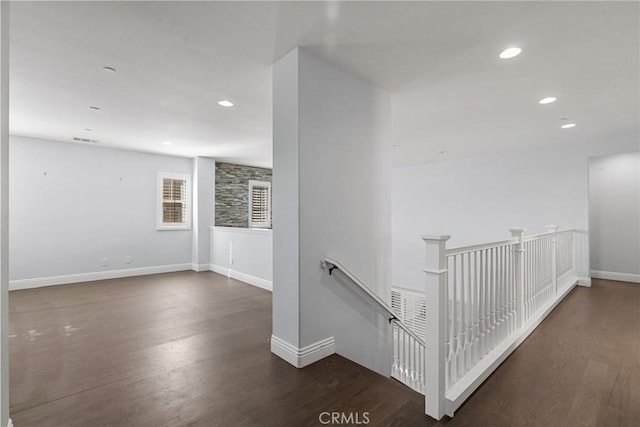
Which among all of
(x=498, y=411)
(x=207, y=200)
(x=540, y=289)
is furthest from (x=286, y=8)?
(x=207, y=200)

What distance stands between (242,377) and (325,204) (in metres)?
1.55

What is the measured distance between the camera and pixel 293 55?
99.0 inches

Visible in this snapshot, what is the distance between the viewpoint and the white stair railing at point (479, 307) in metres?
1.92

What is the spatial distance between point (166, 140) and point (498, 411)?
577 cm

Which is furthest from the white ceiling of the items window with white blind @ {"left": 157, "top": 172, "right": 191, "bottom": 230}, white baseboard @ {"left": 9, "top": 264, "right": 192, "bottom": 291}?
white baseboard @ {"left": 9, "top": 264, "right": 192, "bottom": 291}

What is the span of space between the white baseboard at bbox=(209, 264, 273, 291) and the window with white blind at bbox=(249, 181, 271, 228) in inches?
78.2

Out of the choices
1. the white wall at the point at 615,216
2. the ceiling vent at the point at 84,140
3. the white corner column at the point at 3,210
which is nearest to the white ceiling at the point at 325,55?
the ceiling vent at the point at 84,140

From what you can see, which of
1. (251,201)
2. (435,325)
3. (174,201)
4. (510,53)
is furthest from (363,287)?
(251,201)

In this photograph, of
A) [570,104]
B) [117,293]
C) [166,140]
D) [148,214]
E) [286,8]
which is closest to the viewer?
[286,8]

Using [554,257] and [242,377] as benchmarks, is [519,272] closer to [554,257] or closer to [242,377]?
[554,257]

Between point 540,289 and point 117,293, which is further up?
point 540,289

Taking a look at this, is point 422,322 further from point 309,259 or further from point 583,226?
point 309,259

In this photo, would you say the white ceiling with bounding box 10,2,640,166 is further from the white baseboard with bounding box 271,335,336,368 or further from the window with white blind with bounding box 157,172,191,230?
the white baseboard with bounding box 271,335,336,368

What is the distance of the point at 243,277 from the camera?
18.9ft
